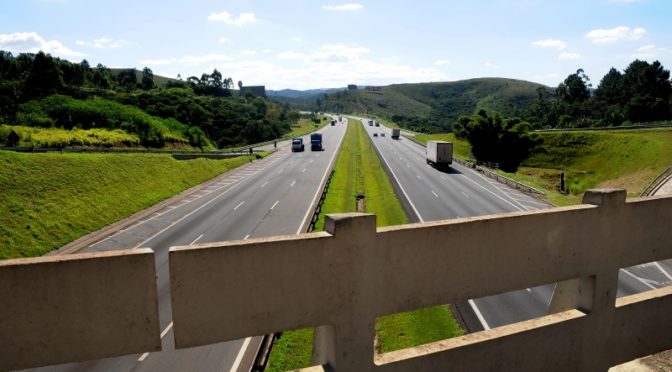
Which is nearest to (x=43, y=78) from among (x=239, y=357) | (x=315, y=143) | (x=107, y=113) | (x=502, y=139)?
(x=107, y=113)

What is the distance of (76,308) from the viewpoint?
15.1ft

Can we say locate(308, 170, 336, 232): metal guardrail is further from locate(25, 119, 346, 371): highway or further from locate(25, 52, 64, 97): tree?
locate(25, 52, 64, 97): tree

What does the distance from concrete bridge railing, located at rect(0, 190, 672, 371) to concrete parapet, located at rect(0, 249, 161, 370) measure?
0.01m

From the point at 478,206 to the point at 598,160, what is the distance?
42.7 meters

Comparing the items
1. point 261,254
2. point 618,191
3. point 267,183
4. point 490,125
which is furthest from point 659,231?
point 490,125

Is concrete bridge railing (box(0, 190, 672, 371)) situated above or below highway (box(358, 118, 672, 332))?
above

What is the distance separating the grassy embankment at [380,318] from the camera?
51.1 ft

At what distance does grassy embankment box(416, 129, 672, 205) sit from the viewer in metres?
55.4

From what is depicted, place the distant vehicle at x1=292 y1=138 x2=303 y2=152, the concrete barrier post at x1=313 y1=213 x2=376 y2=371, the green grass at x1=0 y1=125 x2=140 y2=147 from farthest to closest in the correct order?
the distant vehicle at x1=292 y1=138 x2=303 y2=152, the green grass at x1=0 y1=125 x2=140 y2=147, the concrete barrier post at x1=313 y1=213 x2=376 y2=371

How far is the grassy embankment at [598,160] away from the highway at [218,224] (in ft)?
90.5

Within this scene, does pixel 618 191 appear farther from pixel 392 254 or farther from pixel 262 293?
pixel 262 293

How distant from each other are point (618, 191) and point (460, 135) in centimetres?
8076

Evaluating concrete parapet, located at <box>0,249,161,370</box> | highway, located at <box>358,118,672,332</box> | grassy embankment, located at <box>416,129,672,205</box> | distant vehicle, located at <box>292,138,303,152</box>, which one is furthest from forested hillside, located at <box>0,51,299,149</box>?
grassy embankment, located at <box>416,129,672,205</box>

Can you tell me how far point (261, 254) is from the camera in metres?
5.11
